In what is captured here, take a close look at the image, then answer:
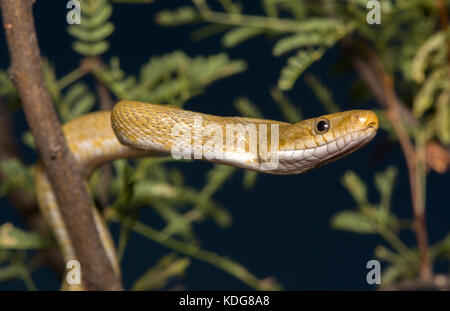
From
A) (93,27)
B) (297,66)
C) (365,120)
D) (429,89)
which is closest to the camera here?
(365,120)

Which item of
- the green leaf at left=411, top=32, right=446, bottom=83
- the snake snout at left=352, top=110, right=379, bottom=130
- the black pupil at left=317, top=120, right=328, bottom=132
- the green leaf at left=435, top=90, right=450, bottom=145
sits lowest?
the snake snout at left=352, top=110, right=379, bottom=130

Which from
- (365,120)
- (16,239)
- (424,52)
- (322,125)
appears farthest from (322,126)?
(16,239)

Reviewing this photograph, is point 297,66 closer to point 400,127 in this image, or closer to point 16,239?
point 400,127

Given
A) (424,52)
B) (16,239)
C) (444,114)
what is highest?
(424,52)

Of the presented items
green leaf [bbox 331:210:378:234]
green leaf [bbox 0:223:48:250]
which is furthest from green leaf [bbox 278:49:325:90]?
green leaf [bbox 0:223:48:250]

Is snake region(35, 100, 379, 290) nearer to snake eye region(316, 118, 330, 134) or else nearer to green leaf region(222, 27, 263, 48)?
snake eye region(316, 118, 330, 134)

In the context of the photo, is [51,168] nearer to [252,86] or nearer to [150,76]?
[150,76]

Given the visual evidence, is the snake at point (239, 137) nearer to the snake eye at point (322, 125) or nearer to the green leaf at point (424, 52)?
the snake eye at point (322, 125)
